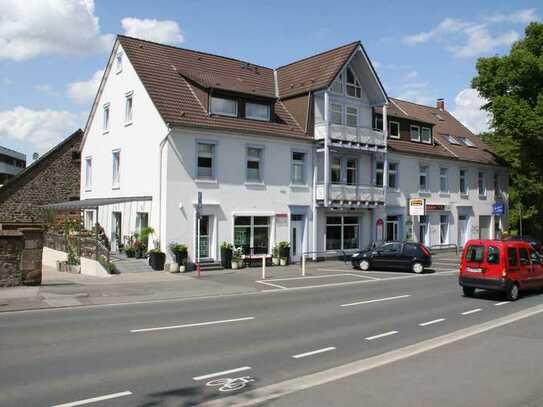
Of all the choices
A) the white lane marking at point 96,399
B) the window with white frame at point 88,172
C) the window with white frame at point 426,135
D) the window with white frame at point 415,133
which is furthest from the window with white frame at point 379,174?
the white lane marking at point 96,399

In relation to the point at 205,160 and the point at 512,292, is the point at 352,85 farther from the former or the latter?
the point at 512,292

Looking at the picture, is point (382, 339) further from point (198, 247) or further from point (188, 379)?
point (198, 247)

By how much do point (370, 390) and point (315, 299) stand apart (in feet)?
30.3

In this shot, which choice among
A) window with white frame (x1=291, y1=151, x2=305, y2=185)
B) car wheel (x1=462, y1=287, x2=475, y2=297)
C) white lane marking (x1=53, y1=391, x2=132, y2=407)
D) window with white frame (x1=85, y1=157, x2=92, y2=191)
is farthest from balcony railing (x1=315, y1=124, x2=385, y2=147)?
white lane marking (x1=53, y1=391, x2=132, y2=407)

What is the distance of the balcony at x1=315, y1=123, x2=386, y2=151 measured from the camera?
29.4 meters

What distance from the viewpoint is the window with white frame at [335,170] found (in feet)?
101

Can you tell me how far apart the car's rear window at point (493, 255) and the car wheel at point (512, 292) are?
0.88m

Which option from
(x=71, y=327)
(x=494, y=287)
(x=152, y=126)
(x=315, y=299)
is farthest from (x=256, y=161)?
(x=71, y=327)

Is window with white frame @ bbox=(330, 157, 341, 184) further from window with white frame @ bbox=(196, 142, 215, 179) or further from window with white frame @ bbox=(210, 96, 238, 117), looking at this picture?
window with white frame @ bbox=(196, 142, 215, 179)

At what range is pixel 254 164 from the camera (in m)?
27.3

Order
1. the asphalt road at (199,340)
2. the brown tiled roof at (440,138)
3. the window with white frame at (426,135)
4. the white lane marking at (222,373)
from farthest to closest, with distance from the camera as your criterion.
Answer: the window with white frame at (426,135)
the brown tiled roof at (440,138)
the white lane marking at (222,373)
the asphalt road at (199,340)

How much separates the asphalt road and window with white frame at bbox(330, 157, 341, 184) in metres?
14.8

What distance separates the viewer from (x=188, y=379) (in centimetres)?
740

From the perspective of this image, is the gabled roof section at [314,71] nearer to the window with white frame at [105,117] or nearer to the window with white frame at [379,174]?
the window with white frame at [379,174]
